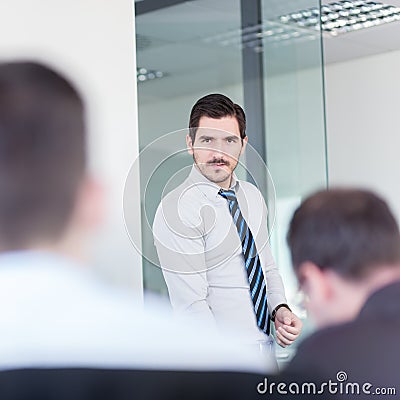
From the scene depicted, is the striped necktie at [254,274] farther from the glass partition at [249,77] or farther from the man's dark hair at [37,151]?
the man's dark hair at [37,151]

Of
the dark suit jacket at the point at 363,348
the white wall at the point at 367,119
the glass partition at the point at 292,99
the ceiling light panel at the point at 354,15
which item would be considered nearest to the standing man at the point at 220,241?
the dark suit jacket at the point at 363,348

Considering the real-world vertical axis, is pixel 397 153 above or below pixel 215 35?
below

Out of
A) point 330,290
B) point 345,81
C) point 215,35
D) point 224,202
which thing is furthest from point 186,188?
point 345,81

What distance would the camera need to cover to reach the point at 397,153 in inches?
80.3

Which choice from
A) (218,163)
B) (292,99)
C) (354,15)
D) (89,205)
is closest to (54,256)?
(89,205)

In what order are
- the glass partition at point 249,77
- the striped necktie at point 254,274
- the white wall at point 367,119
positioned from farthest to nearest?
the white wall at point 367,119
the glass partition at point 249,77
the striped necktie at point 254,274

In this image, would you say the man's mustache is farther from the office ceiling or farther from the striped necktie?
Answer: the office ceiling

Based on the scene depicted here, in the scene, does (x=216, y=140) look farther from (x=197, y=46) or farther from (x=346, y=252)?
(x=197, y=46)

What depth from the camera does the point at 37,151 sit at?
29 cm

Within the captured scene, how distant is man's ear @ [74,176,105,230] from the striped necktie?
0.38 metres

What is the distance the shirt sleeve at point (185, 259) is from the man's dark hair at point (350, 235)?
0.20 meters

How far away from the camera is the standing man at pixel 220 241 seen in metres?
0.62

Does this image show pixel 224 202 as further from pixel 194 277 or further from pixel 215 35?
pixel 215 35

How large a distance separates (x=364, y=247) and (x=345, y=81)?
5.14ft
